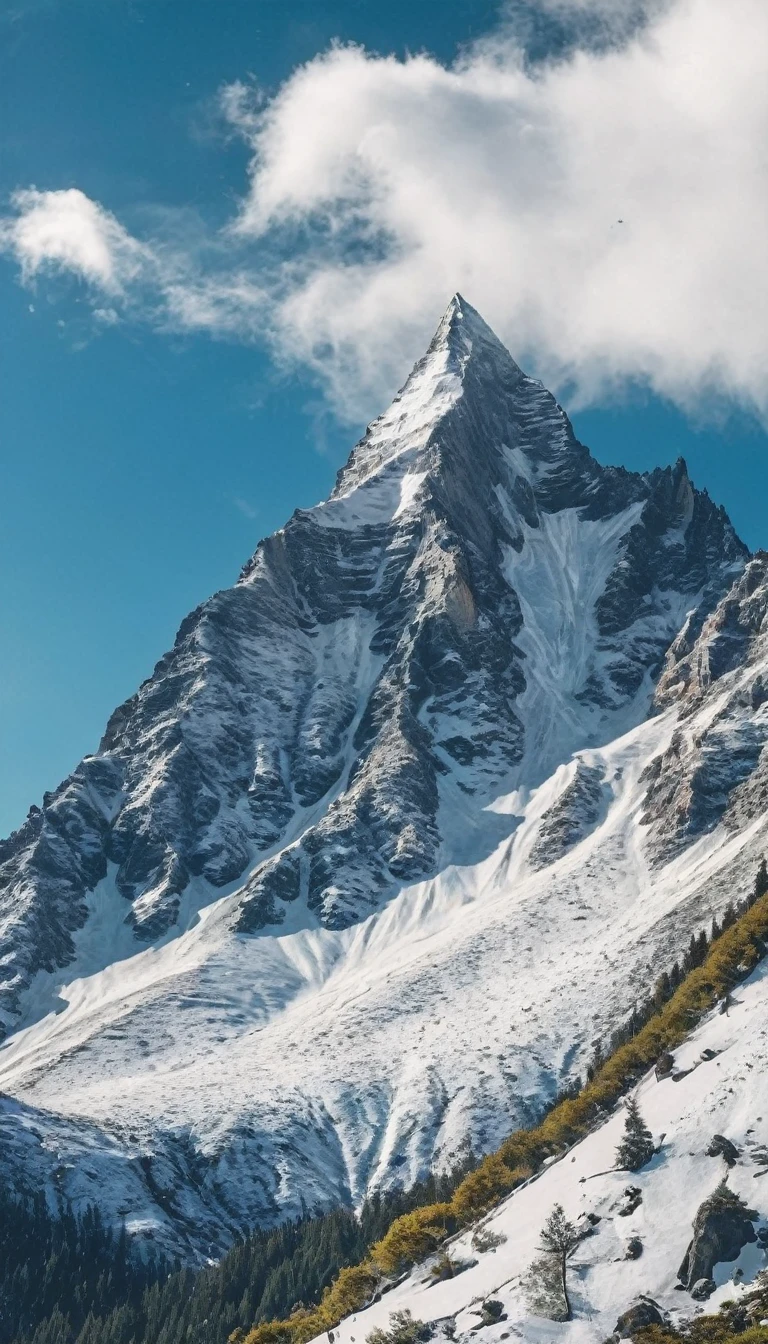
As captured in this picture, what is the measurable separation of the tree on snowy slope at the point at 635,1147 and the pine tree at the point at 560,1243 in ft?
20.1

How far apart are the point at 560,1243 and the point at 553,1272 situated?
8.08ft

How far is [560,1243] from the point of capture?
79.3m

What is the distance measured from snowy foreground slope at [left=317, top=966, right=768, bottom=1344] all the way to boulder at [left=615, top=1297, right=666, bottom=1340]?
779 mm

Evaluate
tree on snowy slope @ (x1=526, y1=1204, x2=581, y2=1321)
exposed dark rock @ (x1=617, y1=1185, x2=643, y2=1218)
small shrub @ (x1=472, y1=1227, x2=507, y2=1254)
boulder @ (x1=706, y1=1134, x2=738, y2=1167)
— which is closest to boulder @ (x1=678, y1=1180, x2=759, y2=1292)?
boulder @ (x1=706, y1=1134, x2=738, y2=1167)

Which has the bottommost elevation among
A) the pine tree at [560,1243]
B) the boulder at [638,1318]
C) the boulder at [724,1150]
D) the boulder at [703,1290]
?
the boulder at [703,1290]

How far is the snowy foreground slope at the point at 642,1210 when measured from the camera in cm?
7450

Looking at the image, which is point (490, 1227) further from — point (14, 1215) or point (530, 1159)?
point (14, 1215)

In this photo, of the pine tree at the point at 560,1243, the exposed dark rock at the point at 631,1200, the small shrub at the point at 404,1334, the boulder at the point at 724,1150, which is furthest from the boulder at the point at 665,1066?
the small shrub at the point at 404,1334

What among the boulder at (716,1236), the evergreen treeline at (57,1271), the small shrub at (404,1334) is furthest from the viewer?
the evergreen treeline at (57,1271)

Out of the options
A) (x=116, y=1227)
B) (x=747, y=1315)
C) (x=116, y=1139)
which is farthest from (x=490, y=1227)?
(x=116, y=1139)

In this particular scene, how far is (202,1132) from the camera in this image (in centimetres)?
17425

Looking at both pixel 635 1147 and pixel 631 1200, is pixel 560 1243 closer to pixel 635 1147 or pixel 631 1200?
pixel 631 1200

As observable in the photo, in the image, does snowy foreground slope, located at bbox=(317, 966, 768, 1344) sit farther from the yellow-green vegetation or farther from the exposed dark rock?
the yellow-green vegetation

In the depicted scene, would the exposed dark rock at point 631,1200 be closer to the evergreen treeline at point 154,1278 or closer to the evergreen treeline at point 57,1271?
the evergreen treeline at point 154,1278
